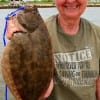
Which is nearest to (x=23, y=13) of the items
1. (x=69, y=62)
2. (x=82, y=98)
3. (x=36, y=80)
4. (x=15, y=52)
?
(x=15, y=52)

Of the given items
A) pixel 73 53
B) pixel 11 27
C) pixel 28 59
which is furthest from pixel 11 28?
pixel 73 53

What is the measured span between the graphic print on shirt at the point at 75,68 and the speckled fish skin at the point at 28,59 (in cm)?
63

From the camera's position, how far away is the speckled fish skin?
11.6 feet

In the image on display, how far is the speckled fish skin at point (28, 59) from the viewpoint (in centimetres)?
354

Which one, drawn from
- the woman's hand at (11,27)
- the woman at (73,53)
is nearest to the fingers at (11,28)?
the woman's hand at (11,27)

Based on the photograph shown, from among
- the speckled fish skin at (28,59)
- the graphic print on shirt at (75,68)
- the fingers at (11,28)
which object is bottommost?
the graphic print on shirt at (75,68)

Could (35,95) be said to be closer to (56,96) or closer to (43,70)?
(43,70)

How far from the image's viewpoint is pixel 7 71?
3520 millimetres

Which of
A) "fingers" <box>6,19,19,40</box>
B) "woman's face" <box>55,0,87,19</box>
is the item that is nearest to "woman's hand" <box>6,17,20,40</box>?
"fingers" <box>6,19,19,40</box>

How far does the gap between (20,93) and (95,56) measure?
1.18 metres

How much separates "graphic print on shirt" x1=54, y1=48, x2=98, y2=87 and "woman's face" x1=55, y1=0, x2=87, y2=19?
15.7 inches

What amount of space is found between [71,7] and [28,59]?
0.92 m

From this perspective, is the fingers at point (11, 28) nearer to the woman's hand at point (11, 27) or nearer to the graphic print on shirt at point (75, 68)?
the woman's hand at point (11, 27)

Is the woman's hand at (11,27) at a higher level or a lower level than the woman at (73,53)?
higher
